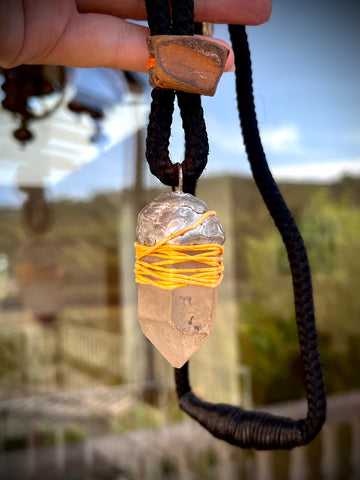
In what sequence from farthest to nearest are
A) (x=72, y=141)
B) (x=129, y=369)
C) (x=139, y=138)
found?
(x=129, y=369) → (x=139, y=138) → (x=72, y=141)

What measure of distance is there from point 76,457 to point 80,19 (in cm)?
240

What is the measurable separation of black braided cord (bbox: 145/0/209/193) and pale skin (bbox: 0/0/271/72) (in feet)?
0.18

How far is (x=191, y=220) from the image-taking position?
26cm

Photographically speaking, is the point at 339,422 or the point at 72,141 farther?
the point at 339,422

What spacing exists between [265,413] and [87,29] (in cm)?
30

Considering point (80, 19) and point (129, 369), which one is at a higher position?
point (80, 19)

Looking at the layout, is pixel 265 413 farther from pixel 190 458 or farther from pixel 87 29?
pixel 190 458

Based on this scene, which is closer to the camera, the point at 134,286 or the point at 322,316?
the point at 322,316

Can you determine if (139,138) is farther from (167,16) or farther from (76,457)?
(167,16)

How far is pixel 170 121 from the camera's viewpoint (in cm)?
28

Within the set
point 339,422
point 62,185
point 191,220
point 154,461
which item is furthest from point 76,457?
point 191,220

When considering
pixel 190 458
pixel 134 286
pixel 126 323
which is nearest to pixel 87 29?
pixel 190 458

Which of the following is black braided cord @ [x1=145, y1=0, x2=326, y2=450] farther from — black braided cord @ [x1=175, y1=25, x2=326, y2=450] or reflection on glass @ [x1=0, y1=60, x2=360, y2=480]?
reflection on glass @ [x1=0, y1=60, x2=360, y2=480]

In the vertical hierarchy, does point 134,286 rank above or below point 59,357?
above
